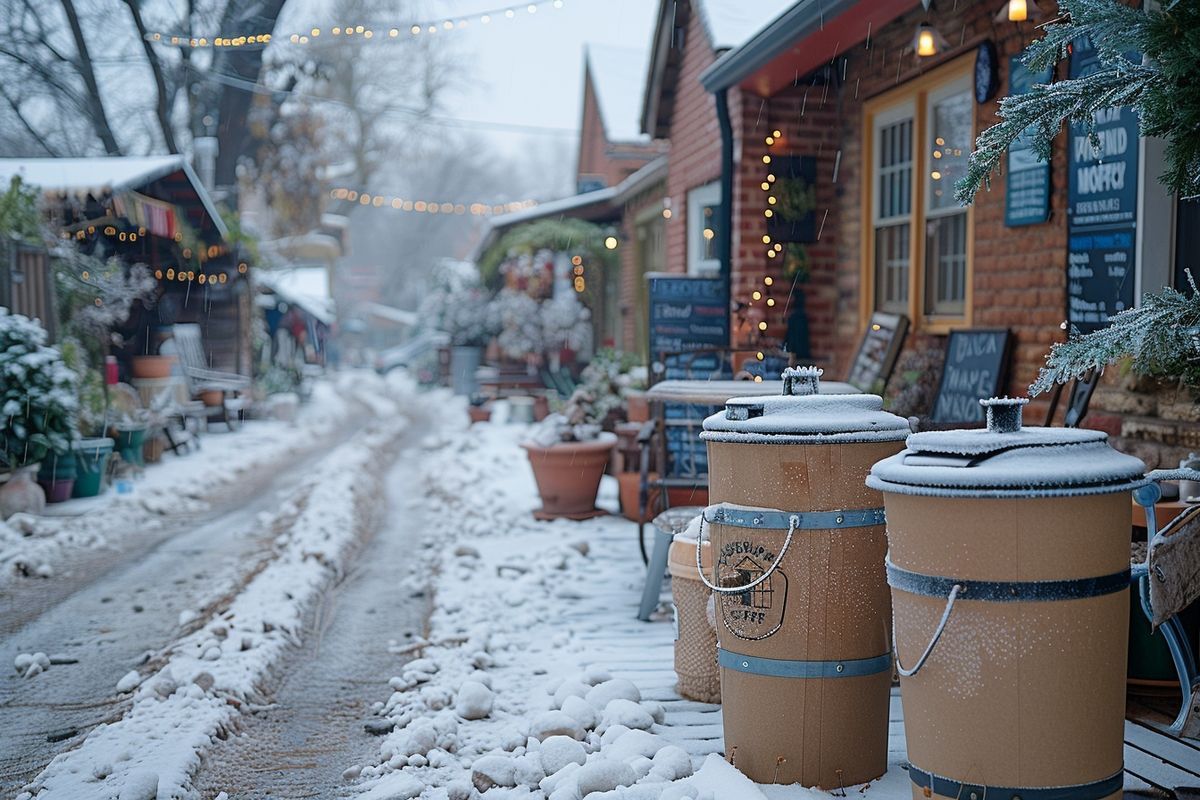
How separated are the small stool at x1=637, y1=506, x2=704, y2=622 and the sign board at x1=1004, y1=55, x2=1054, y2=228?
8.39 ft

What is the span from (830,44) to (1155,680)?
5.10m

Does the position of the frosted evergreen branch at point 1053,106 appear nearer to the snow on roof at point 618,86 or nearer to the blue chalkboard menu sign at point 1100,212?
the blue chalkboard menu sign at point 1100,212

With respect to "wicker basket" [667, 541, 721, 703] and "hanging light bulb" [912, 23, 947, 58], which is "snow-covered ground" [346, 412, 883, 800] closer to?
"wicker basket" [667, 541, 721, 703]

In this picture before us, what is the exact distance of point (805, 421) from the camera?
2.95 m

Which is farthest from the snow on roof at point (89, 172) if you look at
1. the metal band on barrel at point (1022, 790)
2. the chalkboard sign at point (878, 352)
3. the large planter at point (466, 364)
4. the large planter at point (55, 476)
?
the metal band on barrel at point (1022, 790)

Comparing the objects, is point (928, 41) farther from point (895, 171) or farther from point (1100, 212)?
point (1100, 212)

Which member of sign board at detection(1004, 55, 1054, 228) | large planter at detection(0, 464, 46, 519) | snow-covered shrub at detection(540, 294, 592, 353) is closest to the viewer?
sign board at detection(1004, 55, 1054, 228)

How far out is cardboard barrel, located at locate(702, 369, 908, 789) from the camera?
9.66ft

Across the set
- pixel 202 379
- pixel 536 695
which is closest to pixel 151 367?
pixel 202 379

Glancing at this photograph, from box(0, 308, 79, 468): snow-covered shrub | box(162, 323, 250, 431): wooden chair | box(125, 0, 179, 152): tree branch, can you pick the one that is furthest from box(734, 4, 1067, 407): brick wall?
box(125, 0, 179, 152): tree branch

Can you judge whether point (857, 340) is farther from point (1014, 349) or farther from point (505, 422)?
point (505, 422)

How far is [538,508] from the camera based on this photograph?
27.8 ft

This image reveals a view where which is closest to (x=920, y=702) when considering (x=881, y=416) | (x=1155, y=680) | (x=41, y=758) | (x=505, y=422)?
(x=881, y=416)

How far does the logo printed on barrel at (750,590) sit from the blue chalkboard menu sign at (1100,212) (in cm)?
291
